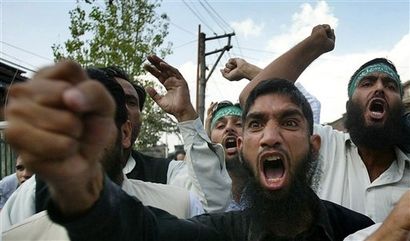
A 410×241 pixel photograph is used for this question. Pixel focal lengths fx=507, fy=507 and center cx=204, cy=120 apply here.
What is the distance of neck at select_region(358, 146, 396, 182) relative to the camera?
2.82 metres

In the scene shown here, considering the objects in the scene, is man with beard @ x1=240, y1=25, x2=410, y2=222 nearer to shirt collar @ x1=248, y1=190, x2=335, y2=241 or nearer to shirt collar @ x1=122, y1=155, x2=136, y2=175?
shirt collar @ x1=248, y1=190, x2=335, y2=241

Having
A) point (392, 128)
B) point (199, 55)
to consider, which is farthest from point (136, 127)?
point (199, 55)

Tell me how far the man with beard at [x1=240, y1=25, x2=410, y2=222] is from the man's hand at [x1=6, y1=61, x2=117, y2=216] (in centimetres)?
190

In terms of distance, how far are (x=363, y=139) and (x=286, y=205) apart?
38.0 inches

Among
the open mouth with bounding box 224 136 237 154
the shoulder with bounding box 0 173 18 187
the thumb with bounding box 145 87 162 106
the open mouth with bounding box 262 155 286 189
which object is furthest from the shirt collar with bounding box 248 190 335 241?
the shoulder with bounding box 0 173 18 187

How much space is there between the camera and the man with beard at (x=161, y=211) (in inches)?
34.7

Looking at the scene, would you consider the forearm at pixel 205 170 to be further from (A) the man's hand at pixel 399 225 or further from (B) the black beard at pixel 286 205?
(A) the man's hand at pixel 399 225

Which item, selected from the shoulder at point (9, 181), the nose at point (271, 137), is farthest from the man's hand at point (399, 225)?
the shoulder at point (9, 181)

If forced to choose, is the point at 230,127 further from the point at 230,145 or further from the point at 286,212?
the point at 286,212

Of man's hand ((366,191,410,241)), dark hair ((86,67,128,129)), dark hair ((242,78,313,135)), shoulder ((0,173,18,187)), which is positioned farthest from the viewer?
shoulder ((0,173,18,187))

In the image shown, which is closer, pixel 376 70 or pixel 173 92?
pixel 173 92

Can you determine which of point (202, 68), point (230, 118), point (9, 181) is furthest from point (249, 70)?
point (202, 68)

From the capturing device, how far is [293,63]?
3021 mm

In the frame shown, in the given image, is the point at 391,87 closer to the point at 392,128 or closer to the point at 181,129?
the point at 392,128
